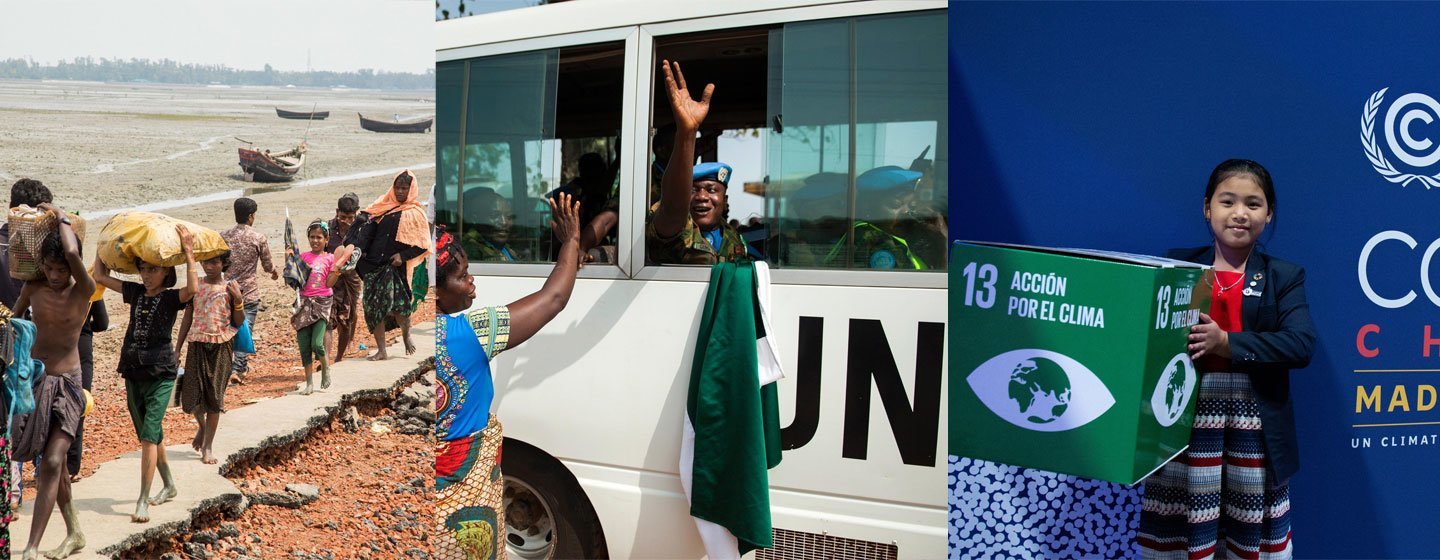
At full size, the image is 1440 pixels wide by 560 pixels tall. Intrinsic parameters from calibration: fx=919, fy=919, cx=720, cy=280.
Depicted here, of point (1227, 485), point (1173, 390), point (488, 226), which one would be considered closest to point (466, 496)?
point (488, 226)

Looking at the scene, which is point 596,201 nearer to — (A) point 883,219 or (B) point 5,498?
(A) point 883,219

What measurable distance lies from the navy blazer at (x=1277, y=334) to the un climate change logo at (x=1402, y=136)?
0.49 metres

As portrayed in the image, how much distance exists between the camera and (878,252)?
2.46 m

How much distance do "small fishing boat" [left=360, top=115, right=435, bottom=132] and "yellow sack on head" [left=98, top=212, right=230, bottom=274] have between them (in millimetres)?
500

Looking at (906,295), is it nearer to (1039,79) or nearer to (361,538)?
(1039,79)

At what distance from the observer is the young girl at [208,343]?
7.22 feet

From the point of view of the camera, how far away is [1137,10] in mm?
2453

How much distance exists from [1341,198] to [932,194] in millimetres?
1136

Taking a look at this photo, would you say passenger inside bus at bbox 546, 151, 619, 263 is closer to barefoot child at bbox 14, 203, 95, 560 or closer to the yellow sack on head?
the yellow sack on head

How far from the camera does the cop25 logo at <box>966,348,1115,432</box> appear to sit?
2174 mm

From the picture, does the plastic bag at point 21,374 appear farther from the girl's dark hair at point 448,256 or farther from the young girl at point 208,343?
the girl's dark hair at point 448,256

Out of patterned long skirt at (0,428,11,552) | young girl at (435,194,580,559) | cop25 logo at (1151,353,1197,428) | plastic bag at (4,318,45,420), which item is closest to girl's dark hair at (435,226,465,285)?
young girl at (435,194,580,559)

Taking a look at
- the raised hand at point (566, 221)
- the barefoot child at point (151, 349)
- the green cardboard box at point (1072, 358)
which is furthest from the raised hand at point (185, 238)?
the green cardboard box at point (1072, 358)

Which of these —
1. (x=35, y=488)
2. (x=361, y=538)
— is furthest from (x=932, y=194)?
(x=35, y=488)
